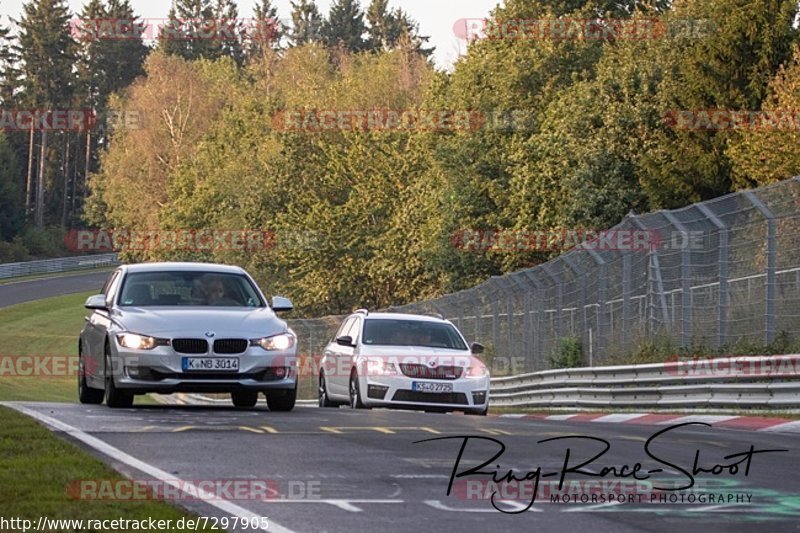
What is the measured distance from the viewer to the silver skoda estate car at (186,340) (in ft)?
56.4

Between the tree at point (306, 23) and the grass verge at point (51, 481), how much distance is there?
140m

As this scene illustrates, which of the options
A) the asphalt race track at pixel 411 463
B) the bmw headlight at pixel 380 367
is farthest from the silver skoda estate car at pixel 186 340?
the bmw headlight at pixel 380 367

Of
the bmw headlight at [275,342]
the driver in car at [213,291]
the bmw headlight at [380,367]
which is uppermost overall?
the driver in car at [213,291]

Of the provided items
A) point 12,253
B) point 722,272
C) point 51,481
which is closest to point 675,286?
point 722,272

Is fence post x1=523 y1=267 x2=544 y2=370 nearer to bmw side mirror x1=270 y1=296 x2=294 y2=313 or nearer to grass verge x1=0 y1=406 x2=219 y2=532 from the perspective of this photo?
bmw side mirror x1=270 y1=296 x2=294 y2=313

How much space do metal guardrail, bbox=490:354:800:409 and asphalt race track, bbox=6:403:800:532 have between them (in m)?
3.31

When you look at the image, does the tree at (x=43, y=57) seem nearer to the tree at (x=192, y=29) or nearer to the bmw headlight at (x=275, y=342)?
the tree at (x=192, y=29)

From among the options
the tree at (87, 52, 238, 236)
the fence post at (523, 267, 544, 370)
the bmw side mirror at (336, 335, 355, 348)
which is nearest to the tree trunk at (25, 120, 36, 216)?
the tree at (87, 52, 238, 236)

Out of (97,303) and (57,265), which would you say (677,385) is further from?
(57,265)

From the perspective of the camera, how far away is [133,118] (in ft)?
330

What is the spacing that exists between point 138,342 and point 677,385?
8.21 metres

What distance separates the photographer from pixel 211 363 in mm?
17234

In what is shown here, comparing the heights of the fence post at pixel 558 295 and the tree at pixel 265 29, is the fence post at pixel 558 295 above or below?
below

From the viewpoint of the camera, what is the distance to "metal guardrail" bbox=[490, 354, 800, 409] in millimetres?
19234
